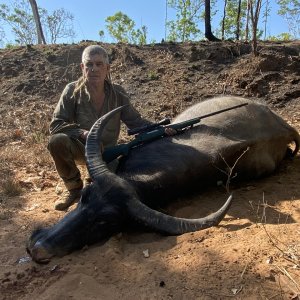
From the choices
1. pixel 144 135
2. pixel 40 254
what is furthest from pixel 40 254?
pixel 144 135

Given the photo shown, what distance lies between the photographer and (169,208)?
4.16 meters

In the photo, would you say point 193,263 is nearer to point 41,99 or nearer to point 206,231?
point 206,231

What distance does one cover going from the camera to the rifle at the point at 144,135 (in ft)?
14.3

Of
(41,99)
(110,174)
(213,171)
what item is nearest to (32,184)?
(110,174)

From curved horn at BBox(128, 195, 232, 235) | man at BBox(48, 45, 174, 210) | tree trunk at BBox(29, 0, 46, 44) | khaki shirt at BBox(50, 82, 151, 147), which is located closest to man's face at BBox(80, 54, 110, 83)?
man at BBox(48, 45, 174, 210)

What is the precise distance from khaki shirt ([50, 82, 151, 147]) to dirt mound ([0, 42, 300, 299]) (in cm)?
87

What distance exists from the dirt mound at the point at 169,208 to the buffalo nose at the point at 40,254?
5 centimetres

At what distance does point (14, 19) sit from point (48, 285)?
19.4 m

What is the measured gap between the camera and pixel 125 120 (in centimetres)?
500

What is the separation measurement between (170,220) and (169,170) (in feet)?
2.78

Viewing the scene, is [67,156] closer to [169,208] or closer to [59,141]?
[59,141]

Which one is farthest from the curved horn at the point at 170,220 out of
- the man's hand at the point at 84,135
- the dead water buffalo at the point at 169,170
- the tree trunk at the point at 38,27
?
the tree trunk at the point at 38,27

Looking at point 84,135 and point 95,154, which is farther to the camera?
point 84,135

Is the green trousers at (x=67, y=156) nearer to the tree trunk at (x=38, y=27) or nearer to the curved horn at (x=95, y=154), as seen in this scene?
the curved horn at (x=95, y=154)
